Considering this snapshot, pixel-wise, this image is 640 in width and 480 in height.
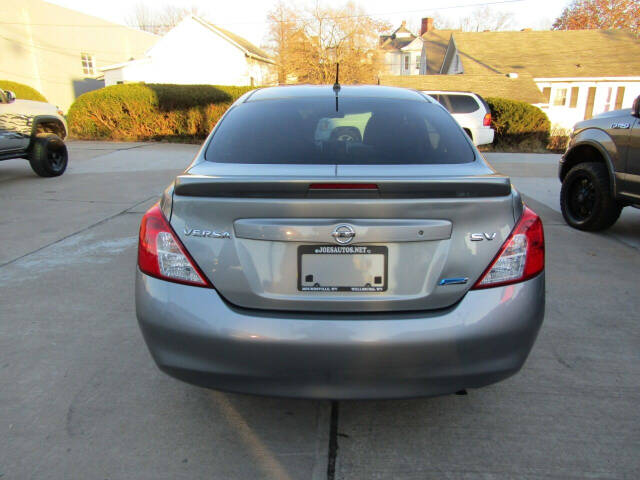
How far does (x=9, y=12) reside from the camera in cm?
2614

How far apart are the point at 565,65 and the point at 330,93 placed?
28.2 metres

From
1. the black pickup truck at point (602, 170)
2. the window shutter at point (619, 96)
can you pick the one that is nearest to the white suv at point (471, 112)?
the black pickup truck at point (602, 170)

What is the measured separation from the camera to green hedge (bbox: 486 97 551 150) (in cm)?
1602

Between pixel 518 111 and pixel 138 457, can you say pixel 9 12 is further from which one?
pixel 138 457

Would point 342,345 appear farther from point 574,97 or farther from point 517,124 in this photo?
point 574,97

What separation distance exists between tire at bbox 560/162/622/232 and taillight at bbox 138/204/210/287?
5051 millimetres

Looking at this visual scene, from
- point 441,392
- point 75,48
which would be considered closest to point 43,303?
point 441,392

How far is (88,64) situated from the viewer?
1350 inches

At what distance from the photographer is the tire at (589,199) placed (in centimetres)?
538

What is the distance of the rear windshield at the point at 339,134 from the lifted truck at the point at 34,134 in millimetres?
6287

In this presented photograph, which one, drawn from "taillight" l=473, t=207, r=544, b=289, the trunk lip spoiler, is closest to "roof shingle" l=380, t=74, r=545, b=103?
"taillight" l=473, t=207, r=544, b=289

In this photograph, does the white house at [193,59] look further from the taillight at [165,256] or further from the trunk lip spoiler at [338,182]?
the trunk lip spoiler at [338,182]

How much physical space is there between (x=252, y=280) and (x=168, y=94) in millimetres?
15843

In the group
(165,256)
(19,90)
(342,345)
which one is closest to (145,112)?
(19,90)
